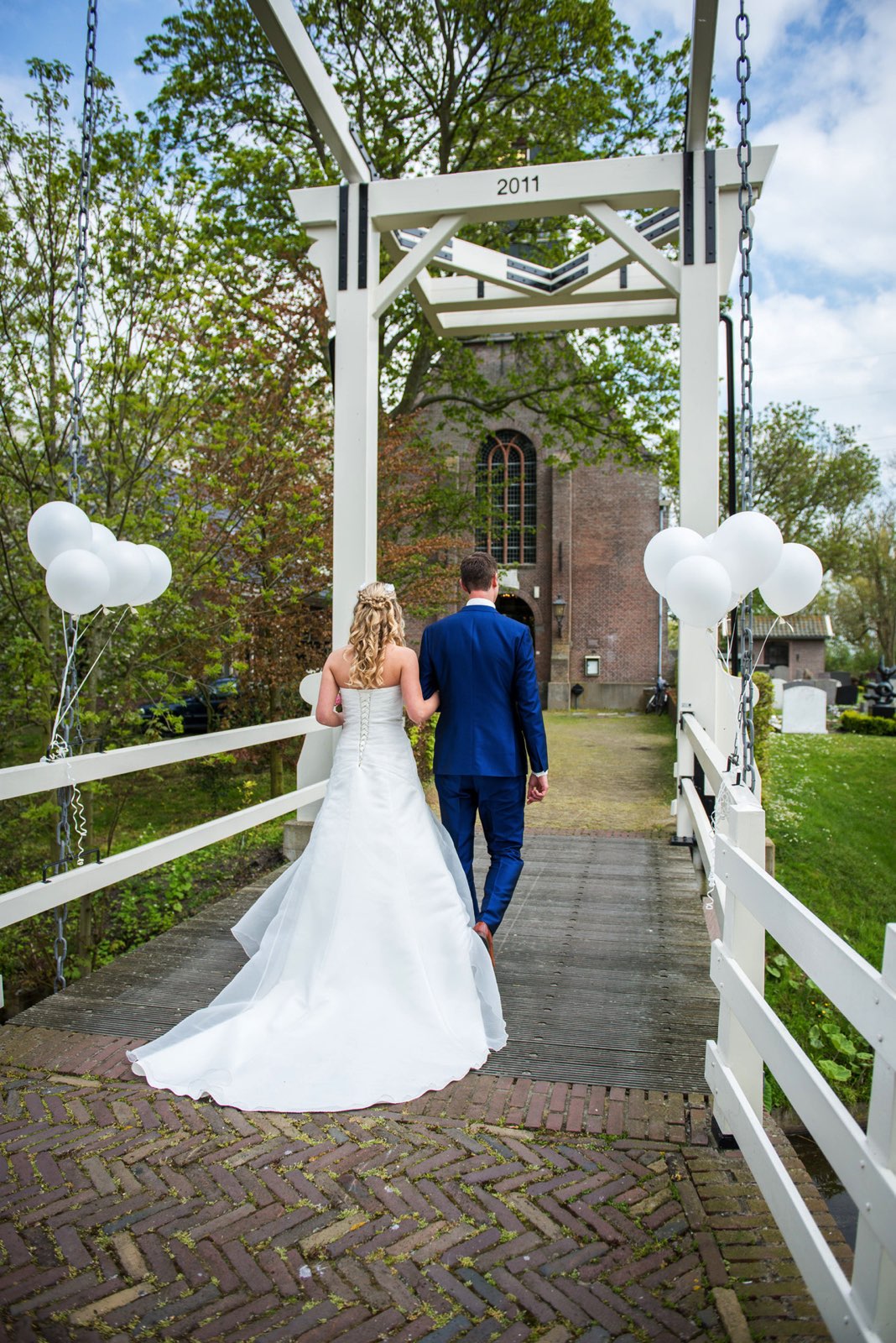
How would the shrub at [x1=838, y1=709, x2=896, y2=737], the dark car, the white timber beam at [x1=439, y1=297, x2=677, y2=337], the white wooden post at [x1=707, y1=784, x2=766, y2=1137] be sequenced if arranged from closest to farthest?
the white wooden post at [x1=707, y1=784, x2=766, y2=1137] → the dark car → the white timber beam at [x1=439, y1=297, x2=677, y2=337] → the shrub at [x1=838, y1=709, x2=896, y2=737]

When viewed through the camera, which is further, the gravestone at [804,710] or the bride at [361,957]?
the gravestone at [804,710]

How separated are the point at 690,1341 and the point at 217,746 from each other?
349 centimetres

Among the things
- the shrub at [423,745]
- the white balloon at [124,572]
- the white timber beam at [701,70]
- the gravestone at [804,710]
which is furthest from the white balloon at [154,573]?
the gravestone at [804,710]

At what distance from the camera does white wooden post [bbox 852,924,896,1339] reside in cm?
154

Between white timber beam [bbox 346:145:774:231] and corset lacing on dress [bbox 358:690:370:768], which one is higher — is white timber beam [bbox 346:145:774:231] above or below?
above

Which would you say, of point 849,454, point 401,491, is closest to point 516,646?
point 401,491

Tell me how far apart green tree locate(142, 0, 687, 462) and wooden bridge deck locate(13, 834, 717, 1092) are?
29.7 ft

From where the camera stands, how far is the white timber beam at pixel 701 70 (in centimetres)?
427

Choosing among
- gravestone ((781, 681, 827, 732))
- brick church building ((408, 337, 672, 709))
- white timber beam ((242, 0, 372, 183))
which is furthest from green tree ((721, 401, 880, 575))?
white timber beam ((242, 0, 372, 183))

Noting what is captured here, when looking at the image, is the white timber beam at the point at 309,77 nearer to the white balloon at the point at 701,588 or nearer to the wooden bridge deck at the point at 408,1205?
the white balloon at the point at 701,588

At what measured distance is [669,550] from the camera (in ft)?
12.2

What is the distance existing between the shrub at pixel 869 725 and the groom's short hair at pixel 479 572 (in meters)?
18.2

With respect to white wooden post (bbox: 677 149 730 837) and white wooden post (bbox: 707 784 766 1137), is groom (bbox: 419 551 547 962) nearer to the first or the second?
white wooden post (bbox: 707 784 766 1137)

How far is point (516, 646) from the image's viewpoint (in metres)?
3.97
